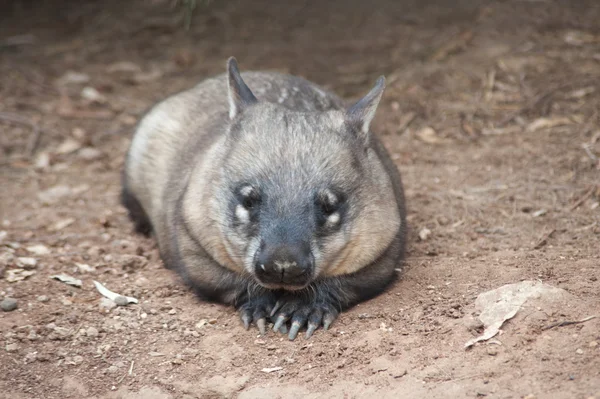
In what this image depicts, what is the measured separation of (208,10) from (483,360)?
24.0 feet

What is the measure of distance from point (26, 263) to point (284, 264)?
218cm

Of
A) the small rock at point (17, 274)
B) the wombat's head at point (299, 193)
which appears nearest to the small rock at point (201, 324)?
the wombat's head at point (299, 193)

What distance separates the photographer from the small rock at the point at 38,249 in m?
5.82

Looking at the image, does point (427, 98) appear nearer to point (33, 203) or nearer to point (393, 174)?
point (393, 174)

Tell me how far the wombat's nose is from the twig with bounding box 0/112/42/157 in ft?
14.3

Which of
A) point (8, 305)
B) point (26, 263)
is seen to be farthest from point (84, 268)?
point (8, 305)

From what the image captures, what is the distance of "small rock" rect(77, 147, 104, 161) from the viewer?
25.8 feet

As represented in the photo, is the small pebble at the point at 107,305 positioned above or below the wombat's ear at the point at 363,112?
below

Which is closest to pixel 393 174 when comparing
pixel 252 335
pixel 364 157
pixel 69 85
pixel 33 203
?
pixel 364 157

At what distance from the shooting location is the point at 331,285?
487 centimetres

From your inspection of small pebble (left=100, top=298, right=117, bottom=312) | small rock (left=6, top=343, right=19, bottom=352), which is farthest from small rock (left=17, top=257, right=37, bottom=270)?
small rock (left=6, top=343, right=19, bottom=352)

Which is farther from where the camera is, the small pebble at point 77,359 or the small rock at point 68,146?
the small rock at point 68,146

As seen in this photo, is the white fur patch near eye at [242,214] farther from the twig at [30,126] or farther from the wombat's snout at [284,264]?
the twig at [30,126]

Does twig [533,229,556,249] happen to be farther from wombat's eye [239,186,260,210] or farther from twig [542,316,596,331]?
wombat's eye [239,186,260,210]
